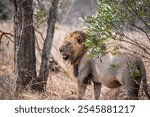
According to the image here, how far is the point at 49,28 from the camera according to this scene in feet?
37.0

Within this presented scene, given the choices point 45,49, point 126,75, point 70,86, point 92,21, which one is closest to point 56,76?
point 70,86

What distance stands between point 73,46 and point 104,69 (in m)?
0.83

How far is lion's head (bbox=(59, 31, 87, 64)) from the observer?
10.9 meters

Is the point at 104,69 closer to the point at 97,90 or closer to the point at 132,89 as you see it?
the point at 132,89

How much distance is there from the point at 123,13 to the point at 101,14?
A: 12.5 inches

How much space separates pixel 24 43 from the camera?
11.2 metres

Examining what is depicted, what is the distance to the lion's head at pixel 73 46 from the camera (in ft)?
35.8

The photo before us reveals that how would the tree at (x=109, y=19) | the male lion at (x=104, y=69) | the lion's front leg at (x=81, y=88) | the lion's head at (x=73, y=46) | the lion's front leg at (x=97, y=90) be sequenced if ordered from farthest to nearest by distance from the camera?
the lion's front leg at (x=97, y=90), the lion's front leg at (x=81, y=88), the lion's head at (x=73, y=46), the male lion at (x=104, y=69), the tree at (x=109, y=19)

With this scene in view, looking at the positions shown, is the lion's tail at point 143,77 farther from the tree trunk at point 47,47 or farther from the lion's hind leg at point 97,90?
the tree trunk at point 47,47

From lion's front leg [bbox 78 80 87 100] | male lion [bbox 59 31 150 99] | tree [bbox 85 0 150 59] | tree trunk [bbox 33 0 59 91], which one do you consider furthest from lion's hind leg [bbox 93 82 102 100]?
tree [bbox 85 0 150 59]

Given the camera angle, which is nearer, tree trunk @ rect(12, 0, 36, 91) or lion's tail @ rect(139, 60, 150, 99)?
lion's tail @ rect(139, 60, 150, 99)

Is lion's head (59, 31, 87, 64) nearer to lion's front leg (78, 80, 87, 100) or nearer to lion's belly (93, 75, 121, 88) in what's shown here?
lion's front leg (78, 80, 87, 100)

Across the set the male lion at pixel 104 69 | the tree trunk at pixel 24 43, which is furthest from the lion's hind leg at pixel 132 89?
the tree trunk at pixel 24 43

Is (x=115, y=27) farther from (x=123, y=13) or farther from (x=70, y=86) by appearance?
(x=70, y=86)
